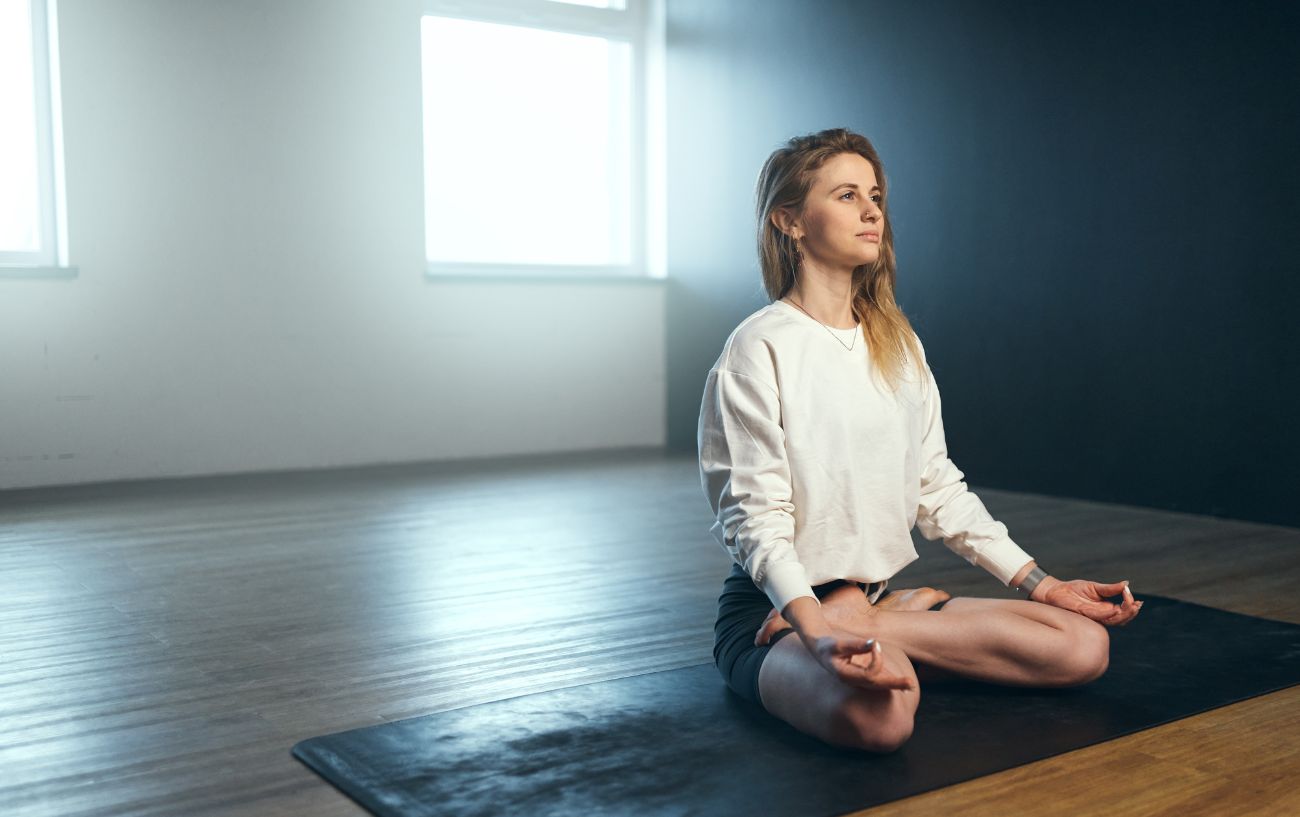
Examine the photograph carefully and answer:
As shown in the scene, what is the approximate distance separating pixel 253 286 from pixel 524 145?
56.7 inches

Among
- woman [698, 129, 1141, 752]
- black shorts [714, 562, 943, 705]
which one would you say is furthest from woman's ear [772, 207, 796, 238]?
black shorts [714, 562, 943, 705]

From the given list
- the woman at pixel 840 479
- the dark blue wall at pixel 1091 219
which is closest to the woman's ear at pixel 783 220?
the woman at pixel 840 479

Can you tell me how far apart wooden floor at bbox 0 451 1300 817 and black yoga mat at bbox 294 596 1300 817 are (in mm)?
59

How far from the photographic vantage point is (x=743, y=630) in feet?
6.16

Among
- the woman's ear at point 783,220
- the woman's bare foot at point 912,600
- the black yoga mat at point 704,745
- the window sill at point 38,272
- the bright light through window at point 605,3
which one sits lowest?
the black yoga mat at point 704,745

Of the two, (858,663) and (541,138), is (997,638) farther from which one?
(541,138)

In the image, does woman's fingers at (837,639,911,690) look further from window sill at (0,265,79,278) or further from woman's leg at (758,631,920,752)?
window sill at (0,265,79,278)

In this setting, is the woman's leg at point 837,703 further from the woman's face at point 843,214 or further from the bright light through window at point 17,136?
the bright light through window at point 17,136

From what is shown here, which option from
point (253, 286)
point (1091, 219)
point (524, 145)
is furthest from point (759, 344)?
point (524, 145)

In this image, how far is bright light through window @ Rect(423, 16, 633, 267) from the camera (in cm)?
541

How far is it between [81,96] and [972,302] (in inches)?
131

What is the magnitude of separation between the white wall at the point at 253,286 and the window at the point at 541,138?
0.16 metres

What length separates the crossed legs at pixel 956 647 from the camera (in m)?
1.70

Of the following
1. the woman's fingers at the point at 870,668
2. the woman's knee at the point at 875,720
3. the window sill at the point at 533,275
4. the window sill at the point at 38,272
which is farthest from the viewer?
the window sill at the point at 533,275
